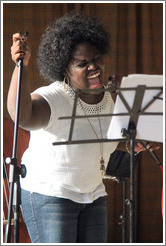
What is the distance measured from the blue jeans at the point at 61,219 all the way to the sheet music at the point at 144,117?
0.38 m

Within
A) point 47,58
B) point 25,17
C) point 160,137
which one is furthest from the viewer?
point 25,17

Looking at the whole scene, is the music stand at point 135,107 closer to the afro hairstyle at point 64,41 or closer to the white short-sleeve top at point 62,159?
the white short-sleeve top at point 62,159

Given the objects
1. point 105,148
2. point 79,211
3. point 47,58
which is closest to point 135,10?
point 47,58

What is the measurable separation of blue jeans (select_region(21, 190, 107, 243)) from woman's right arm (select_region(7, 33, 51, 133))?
0.34 meters

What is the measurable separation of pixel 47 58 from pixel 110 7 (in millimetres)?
2285

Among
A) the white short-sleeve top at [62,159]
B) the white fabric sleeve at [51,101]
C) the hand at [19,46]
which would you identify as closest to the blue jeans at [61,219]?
the white short-sleeve top at [62,159]

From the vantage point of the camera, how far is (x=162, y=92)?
167cm

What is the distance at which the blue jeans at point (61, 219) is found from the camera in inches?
72.8

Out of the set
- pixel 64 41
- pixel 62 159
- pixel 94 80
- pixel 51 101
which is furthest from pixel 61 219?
pixel 64 41

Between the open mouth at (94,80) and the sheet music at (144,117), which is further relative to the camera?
the open mouth at (94,80)

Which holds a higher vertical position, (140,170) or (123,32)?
(123,32)

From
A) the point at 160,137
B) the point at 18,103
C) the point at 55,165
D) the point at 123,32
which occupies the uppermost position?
the point at 123,32

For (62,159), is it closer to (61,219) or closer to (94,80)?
(61,219)

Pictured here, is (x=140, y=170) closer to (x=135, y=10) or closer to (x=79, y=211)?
(x=135, y=10)
